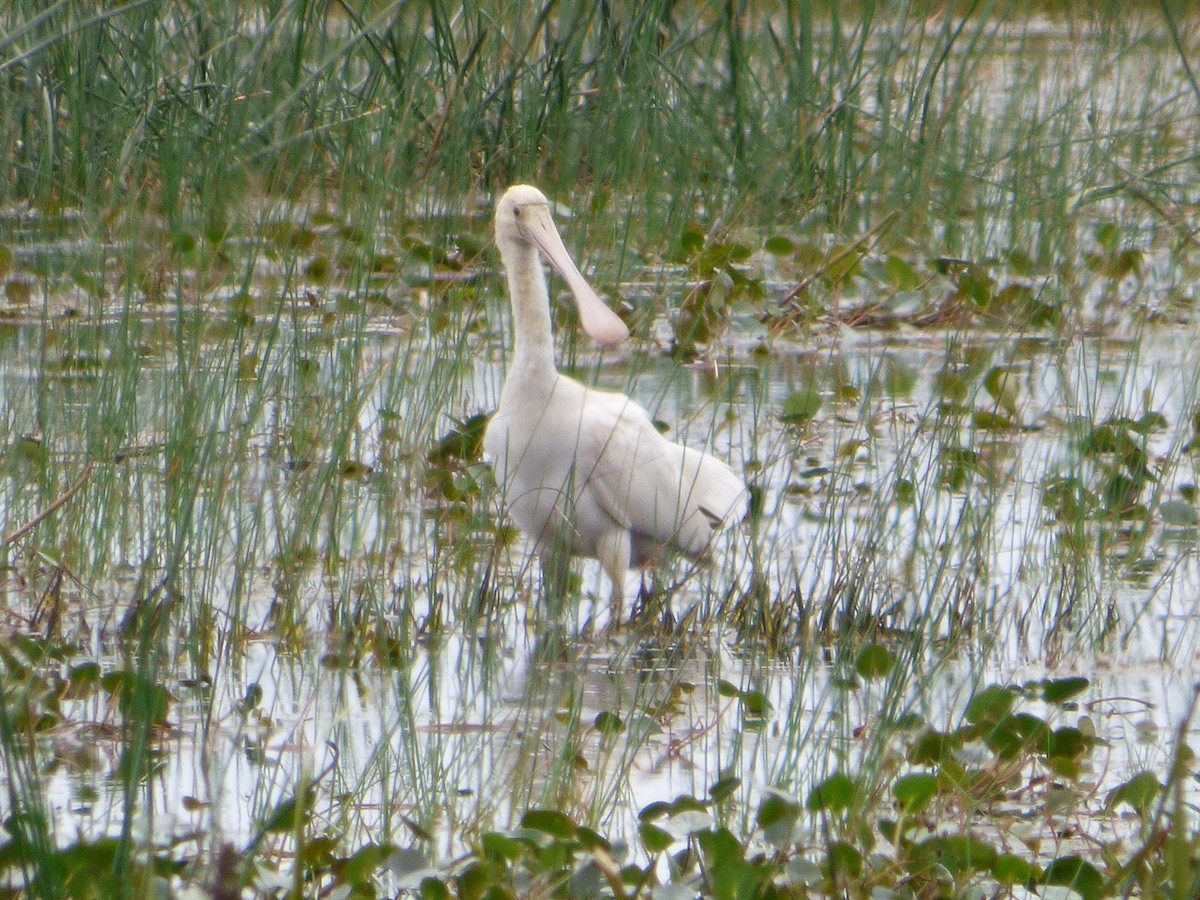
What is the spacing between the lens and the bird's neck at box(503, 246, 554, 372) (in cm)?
→ 409

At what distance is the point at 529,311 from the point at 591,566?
673 millimetres

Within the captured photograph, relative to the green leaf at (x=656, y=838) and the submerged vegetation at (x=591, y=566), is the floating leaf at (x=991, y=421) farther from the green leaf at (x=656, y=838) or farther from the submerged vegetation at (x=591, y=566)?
the green leaf at (x=656, y=838)

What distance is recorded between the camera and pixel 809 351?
19.8 ft

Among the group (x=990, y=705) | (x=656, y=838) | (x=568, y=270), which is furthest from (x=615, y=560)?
(x=656, y=838)

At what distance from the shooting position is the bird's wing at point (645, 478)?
4043 millimetres

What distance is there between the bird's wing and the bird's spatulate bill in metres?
0.23

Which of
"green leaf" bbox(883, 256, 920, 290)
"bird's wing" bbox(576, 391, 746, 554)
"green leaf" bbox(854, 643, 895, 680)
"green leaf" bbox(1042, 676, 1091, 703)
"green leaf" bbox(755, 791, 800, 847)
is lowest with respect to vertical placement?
"green leaf" bbox(755, 791, 800, 847)

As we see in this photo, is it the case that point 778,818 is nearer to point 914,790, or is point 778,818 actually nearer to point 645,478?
point 914,790

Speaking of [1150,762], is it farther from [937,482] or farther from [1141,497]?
[1141,497]

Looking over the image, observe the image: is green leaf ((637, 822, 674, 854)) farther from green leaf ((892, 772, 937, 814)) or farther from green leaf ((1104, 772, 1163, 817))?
green leaf ((1104, 772, 1163, 817))

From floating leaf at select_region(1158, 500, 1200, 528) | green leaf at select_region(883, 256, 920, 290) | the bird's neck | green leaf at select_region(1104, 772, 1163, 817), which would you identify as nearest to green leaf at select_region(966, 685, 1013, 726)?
green leaf at select_region(1104, 772, 1163, 817)

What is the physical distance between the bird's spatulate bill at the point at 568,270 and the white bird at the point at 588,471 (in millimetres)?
138

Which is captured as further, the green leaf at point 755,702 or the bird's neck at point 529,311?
the bird's neck at point 529,311

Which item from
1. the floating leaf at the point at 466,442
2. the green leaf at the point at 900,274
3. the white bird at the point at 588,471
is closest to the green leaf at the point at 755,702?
the white bird at the point at 588,471
